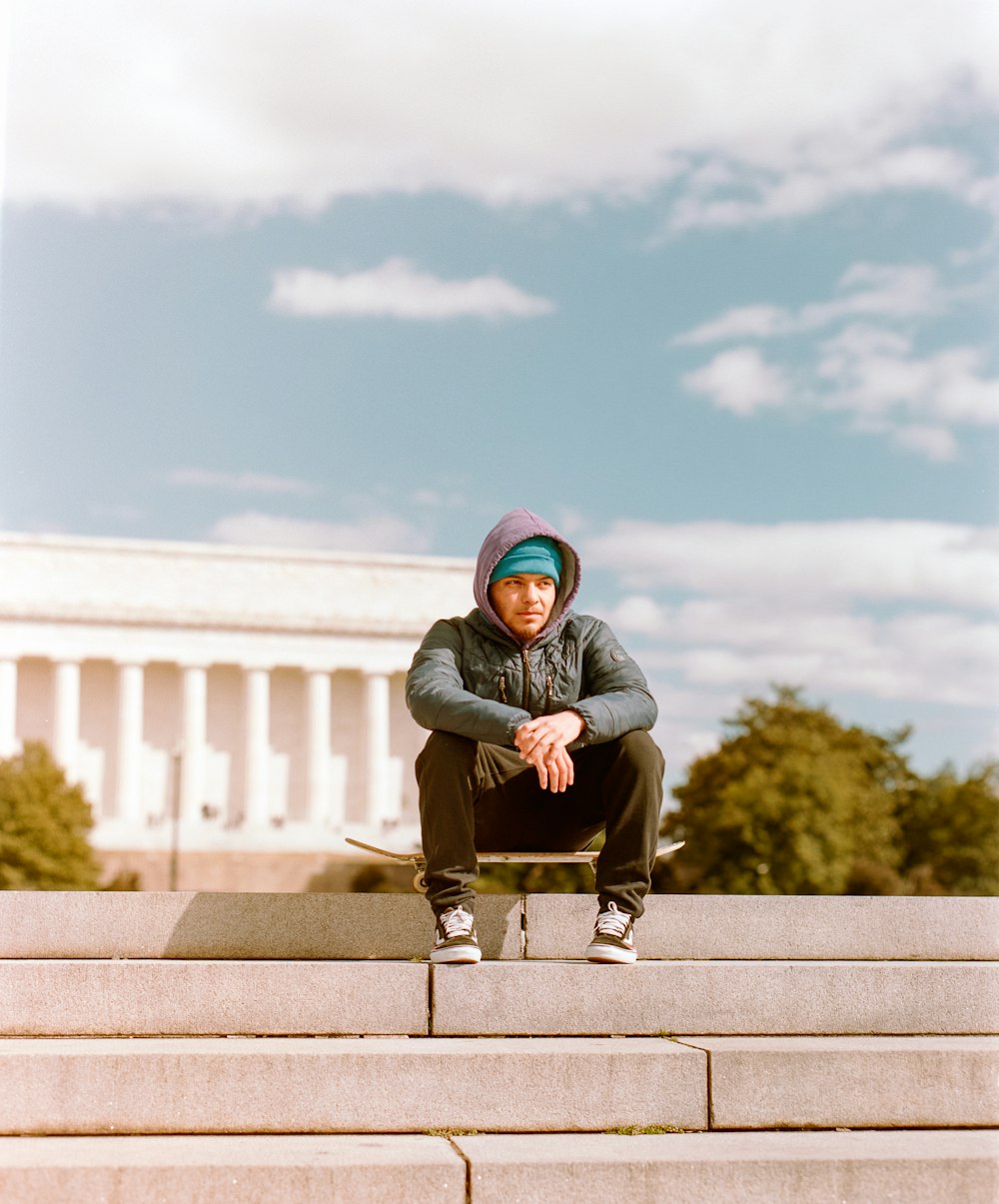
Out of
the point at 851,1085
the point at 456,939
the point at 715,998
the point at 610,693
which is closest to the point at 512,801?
the point at 610,693

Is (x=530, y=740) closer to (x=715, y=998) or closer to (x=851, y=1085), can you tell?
(x=715, y=998)

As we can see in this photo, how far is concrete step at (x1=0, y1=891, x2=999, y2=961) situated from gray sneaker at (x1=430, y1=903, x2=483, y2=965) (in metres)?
0.50

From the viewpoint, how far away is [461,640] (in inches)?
256

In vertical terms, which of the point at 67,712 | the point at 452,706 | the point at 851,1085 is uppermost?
the point at 67,712

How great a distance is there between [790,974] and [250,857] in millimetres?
62647

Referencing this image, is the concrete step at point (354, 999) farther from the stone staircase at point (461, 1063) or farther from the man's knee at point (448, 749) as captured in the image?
the man's knee at point (448, 749)

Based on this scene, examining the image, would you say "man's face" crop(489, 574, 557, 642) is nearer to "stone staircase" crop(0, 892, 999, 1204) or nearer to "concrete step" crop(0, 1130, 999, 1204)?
"stone staircase" crop(0, 892, 999, 1204)

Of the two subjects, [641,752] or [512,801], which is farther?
[512,801]

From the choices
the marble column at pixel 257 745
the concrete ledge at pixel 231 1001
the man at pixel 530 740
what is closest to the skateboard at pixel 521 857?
the man at pixel 530 740

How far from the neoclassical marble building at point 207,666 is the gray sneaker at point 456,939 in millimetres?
65571

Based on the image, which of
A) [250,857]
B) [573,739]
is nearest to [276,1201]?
[573,739]

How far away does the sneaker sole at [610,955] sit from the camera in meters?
5.71

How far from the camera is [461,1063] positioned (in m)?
5.10

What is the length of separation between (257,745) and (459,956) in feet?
232
